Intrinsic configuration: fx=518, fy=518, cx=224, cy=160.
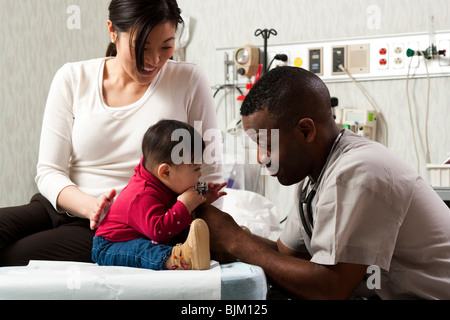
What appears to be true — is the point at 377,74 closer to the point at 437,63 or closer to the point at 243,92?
the point at 437,63

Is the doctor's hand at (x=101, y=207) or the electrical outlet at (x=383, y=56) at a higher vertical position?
the electrical outlet at (x=383, y=56)

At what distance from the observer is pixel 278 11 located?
9.93 feet

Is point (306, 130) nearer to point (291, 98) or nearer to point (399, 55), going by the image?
point (291, 98)

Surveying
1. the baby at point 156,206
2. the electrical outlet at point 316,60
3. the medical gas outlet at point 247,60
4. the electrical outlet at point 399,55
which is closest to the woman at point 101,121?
the baby at point 156,206

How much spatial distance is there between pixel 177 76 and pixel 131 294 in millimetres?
873

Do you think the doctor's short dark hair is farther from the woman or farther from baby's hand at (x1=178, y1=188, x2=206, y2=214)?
the woman

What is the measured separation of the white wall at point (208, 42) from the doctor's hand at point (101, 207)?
113 centimetres

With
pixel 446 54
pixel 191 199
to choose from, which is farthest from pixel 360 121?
pixel 191 199

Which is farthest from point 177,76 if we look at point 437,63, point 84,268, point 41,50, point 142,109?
point 437,63

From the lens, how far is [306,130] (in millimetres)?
1280

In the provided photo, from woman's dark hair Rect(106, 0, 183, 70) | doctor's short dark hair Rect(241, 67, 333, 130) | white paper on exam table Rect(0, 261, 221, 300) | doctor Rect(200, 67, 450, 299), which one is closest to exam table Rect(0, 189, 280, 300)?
white paper on exam table Rect(0, 261, 221, 300)

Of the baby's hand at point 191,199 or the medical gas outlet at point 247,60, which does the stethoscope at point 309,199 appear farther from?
the medical gas outlet at point 247,60

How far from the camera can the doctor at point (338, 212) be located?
3.71 feet
